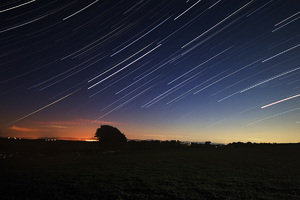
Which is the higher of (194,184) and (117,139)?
(117,139)

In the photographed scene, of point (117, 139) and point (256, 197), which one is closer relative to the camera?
point (256, 197)

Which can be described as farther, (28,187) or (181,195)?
(28,187)

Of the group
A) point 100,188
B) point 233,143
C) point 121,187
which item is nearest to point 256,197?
point 121,187

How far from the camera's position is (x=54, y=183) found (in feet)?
45.2

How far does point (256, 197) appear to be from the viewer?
1086 centimetres

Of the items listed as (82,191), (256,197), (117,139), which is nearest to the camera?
(256,197)

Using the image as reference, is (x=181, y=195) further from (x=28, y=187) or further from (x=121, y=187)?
(x=28, y=187)

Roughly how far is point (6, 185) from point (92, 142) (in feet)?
192

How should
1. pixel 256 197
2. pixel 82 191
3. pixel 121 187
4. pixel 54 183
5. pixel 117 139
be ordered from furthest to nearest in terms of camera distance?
pixel 117 139 < pixel 54 183 < pixel 121 187 < pixel 82 191 < pixel 256 197

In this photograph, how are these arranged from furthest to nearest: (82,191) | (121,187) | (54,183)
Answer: (54,183) → (121,187) → (82,191)

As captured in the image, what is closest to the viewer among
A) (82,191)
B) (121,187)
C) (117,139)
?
(82,191)

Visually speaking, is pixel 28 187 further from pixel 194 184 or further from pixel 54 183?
pixel 194 184

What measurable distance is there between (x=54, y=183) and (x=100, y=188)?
3.96 m

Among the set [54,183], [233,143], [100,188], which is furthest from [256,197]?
[233,143]
